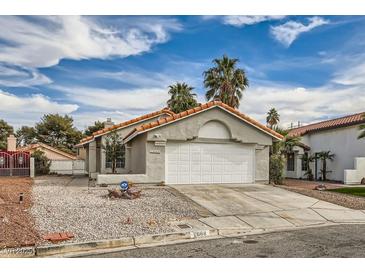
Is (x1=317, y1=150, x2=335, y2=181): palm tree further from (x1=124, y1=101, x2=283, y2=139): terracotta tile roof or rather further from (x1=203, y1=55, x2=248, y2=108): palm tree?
(x1=203, y1=55, x2=248, y2=108): palm tree

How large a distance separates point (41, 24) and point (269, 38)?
28.2 feet

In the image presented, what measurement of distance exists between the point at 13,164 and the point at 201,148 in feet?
46.7

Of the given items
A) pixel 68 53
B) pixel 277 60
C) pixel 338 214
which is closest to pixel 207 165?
pixel 277 60

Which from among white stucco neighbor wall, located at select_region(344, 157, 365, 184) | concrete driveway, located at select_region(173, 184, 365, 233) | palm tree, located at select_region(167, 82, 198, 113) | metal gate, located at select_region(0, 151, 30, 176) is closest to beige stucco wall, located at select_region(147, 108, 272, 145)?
concrete driveway, located at select_region(173, 184, 365, 233)

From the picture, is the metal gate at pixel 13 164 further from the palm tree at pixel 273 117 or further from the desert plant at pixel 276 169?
the palm tree at pixel 273 117

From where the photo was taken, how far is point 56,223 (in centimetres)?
857

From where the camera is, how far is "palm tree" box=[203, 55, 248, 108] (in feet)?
109

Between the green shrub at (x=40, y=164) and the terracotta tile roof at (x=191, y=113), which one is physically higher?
the terracotta tile roof at (x=191, y=113)

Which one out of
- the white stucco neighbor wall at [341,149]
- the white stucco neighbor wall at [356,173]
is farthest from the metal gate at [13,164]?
the white stucco neighbor wall at [356,173]

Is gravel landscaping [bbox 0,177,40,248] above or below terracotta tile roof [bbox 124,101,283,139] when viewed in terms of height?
below

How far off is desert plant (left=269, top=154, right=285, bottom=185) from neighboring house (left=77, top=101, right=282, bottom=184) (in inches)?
55.8

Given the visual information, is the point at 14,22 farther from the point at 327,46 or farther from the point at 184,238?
the point at 327,46

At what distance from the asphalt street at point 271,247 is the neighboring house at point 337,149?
1559cm

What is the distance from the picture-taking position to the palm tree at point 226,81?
3312 cm
